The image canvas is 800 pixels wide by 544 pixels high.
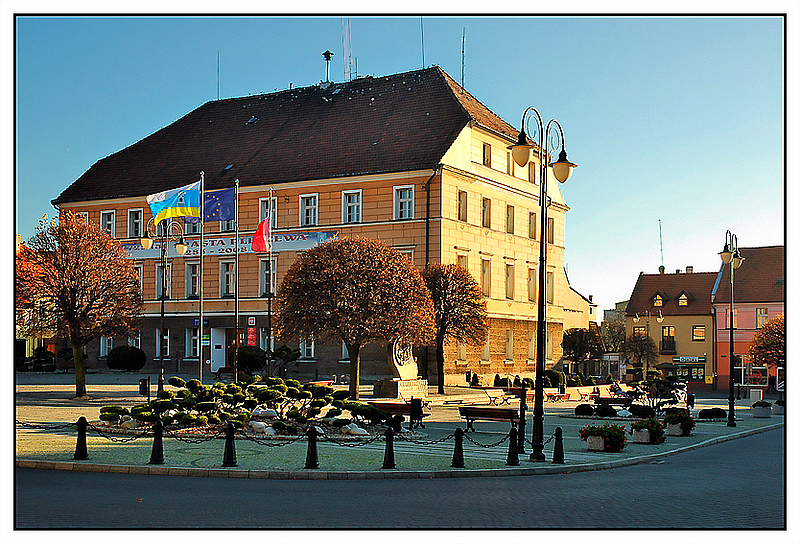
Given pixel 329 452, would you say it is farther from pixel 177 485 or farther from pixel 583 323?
pixel 583 323

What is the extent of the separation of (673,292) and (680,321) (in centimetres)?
352

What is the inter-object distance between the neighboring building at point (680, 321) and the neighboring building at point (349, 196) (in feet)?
115

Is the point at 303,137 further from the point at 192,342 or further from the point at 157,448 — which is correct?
the point at 157,448

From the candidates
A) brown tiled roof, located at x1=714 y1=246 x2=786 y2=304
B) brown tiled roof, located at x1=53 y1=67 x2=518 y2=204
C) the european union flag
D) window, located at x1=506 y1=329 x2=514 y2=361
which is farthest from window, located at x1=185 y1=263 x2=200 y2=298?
brown tiled roof, located at x1=714 y1=246 x2=786 y2=304

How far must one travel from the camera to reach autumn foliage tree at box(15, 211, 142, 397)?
36250mm

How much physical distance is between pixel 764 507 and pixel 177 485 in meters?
9.51

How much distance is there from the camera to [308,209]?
194 ft

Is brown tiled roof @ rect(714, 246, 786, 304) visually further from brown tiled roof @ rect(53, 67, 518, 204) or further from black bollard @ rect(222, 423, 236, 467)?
black bollard @ rect(222, 423, 236, 467)

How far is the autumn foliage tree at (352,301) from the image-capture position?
40125mm

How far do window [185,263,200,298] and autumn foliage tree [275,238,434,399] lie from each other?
70.4 feet

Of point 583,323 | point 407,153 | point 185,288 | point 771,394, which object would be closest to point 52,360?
point 185,288

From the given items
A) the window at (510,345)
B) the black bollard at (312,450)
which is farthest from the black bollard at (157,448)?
the window at (510,345)

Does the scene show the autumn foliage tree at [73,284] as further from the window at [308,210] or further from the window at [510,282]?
the window at [510,282]

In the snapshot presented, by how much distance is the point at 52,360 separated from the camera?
63.2 meters
